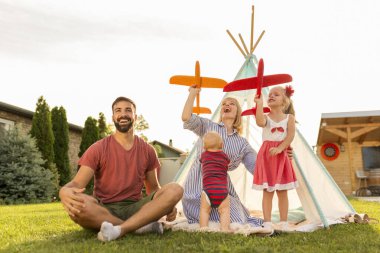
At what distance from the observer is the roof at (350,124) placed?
497 inches

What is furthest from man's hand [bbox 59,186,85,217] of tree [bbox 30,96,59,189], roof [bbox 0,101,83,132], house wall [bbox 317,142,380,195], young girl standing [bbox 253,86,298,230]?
house wall [bbox 317,142,380,195]

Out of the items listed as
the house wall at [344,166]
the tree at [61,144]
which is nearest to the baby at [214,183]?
the tree at [61,144]

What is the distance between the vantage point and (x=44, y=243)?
9.82 feet

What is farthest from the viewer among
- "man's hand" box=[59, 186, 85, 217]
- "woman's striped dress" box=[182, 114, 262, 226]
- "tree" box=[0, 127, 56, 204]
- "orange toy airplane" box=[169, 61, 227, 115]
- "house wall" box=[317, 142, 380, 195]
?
"house wall" box=[317, 142, 380, 195]

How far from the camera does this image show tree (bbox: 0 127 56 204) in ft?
36.4

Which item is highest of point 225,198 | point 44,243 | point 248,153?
point 248,153

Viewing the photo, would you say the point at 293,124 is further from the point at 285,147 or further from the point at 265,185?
the point at 265,185

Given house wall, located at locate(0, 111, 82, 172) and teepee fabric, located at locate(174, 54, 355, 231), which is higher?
house wall, located at locate(0, 111, 82, 172)

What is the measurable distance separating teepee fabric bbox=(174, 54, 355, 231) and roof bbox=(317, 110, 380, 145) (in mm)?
7644

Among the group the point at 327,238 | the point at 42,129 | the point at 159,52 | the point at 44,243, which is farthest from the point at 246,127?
the point at 42,129

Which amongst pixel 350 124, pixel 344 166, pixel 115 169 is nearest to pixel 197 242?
pixel 115 169

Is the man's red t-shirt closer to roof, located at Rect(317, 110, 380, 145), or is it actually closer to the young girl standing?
the young girl standing

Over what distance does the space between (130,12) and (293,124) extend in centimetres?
A: 356

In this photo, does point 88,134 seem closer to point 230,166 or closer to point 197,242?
point 230,166
